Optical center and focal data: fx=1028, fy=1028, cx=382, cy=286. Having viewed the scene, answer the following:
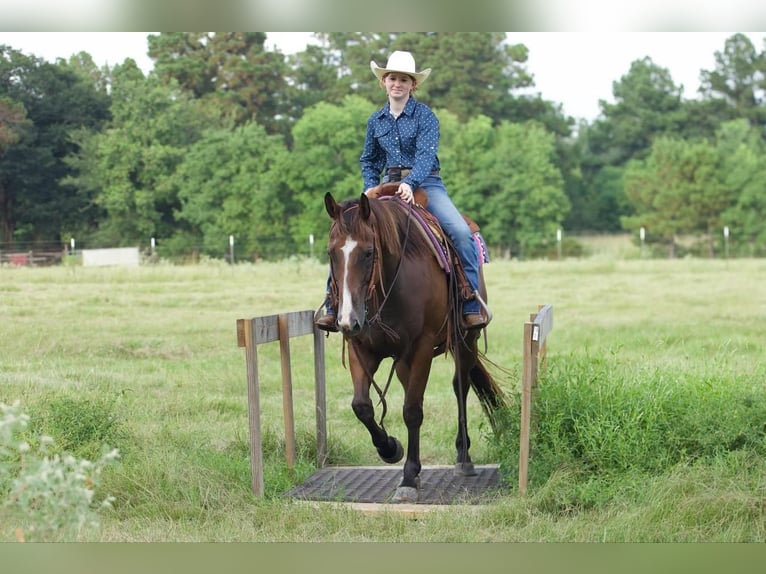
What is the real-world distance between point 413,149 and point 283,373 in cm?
157

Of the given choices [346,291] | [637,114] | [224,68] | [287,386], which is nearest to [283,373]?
[287,386]

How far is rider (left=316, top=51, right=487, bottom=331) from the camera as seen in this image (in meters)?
6.00

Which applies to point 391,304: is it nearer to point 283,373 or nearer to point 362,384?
point 362,384

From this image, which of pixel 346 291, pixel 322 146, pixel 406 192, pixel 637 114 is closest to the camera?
pixel 346 291

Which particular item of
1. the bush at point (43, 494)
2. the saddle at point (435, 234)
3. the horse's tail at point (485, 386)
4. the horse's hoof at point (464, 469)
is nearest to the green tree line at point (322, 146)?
the bush at point (43, 494)

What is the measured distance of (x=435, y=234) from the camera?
5934mm

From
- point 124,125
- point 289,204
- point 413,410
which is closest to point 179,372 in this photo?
point 124,125

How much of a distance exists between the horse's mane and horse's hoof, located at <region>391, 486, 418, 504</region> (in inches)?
50.5

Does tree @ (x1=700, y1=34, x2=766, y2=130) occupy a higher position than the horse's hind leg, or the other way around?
tree @ (x1=700, y1=34, x2=766, y2=130)

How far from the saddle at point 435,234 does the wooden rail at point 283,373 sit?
3.06 ft

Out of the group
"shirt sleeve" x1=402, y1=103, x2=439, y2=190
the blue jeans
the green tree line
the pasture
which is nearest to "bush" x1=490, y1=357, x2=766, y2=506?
the pasture

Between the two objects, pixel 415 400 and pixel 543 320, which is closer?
pixel 415 400

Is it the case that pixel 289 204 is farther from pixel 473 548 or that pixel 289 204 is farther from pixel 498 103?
pixel 473 548

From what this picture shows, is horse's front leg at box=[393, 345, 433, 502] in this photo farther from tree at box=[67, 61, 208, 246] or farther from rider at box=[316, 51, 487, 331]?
tree at box=[67, 61, 208, 246]
